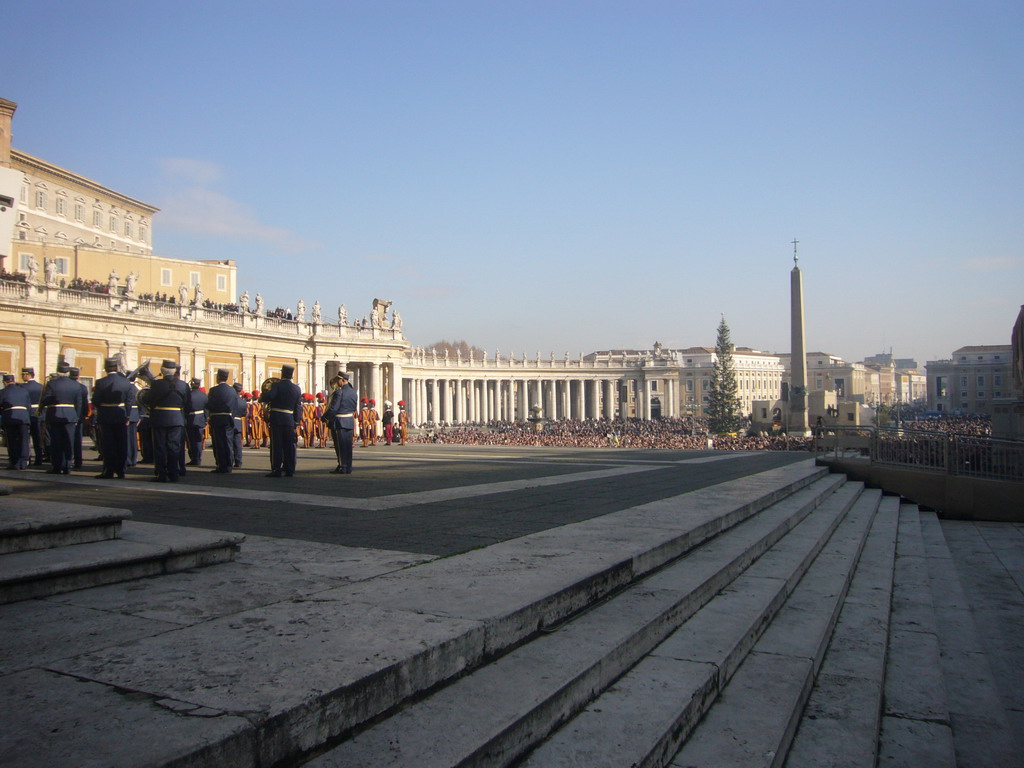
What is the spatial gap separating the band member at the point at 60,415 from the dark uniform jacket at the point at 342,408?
3.63m

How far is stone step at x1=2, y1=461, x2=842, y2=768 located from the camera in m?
2.08

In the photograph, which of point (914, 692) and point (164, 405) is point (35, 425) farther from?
point (914, 692)

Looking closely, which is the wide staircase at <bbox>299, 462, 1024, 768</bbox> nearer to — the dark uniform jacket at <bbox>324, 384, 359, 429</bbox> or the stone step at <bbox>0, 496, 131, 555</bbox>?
the stone step at <bbox>0, 496, 131, 555</bbox>

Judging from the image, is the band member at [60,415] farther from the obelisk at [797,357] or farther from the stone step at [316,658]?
the obelisk at [797,357]

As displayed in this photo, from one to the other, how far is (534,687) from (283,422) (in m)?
9.06

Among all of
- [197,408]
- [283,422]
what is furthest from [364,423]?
[283,422]

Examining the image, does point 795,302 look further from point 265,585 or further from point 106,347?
point 265,585

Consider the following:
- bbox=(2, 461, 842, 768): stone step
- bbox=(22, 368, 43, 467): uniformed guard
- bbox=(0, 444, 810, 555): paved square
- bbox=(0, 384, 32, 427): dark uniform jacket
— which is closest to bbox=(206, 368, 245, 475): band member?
bbox=(0, 444, 810, 555): paved square

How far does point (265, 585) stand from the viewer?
3826 mm

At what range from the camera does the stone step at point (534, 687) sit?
2.38 meters

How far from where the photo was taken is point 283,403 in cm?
1148

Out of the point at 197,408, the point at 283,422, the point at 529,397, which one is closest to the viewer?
the point at 283,422

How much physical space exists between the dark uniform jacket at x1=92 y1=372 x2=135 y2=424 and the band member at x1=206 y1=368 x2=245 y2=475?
5.04 feet

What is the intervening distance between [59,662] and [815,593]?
501cm
